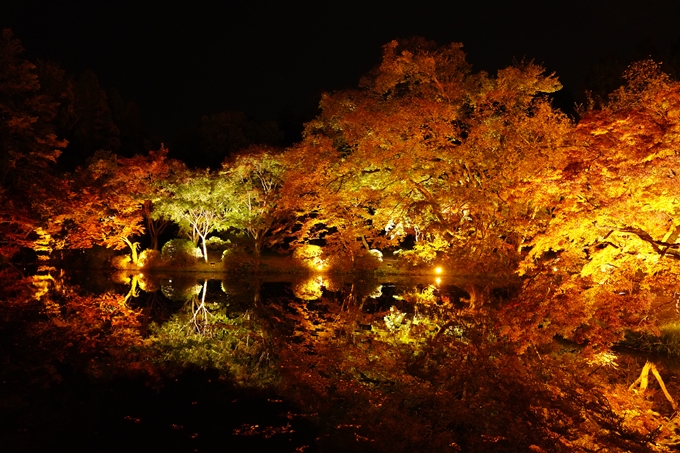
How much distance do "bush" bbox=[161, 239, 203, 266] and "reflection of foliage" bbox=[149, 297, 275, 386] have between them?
8.54 m

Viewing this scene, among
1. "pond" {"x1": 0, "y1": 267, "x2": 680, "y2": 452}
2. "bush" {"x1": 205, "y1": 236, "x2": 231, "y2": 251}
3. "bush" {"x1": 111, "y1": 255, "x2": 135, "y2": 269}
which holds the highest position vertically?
"bush" {"x1": 205, "y1": 236, "x2": 231, "y2": 251}

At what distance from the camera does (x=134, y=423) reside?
5.94 meters

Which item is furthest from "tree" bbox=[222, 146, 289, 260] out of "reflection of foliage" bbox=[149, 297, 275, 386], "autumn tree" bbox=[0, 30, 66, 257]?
"reflection of foliage" bbox=[149, 297, 275, 386]

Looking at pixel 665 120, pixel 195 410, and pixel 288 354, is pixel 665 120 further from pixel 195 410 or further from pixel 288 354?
pixel 195 410

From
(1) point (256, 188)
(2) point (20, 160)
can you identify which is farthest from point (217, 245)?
(2) point (20, 160)

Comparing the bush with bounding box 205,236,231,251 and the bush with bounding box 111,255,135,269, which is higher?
the bush with bounding box 205,236,231,251

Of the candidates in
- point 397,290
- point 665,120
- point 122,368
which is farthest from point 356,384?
point 397,290

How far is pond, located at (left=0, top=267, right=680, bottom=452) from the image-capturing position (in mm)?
5715

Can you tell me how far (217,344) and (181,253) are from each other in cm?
1209

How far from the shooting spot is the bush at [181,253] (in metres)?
21.0

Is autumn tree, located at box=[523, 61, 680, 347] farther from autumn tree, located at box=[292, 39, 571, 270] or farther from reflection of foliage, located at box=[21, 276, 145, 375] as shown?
reflection of foliage, located at box=[21, 276, 145, 375]

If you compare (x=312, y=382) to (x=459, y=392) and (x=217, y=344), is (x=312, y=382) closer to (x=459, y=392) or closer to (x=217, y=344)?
(x=459, y=392)

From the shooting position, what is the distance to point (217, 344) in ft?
31.6

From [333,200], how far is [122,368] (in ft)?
37.0
